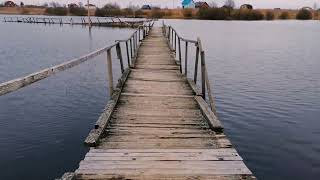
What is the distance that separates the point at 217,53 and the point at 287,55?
5938mm

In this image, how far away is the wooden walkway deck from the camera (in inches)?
206

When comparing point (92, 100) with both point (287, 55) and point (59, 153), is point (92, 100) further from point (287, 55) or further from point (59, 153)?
point (287, 55)

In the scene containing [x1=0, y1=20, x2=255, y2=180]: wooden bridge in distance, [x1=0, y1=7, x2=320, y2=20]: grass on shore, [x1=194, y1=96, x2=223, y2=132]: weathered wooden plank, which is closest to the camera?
[x1=0, y1=20, x2=255, y2=180]: wooden bridge in distance

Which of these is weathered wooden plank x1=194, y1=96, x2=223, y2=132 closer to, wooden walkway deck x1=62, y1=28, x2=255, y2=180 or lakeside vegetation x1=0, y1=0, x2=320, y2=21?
wooden walkway deck x1=62, y1=28, x2=255, y2=180

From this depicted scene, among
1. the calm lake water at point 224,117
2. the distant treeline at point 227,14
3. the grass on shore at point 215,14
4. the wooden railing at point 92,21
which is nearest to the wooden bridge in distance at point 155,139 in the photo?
the calm lake water at point 224,117

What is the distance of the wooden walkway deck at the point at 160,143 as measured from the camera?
5.23 meters

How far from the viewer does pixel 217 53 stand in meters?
33.0

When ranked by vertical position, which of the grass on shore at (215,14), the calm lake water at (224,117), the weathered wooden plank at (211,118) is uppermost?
the grass on shore at (215,14)

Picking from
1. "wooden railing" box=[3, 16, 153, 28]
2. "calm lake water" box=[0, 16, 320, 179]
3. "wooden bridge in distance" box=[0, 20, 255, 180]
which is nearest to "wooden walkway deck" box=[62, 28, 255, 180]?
"wooden bridge in distance" box=[0, 20, 255, 180]

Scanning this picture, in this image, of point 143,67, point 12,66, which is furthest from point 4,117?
point 12,66

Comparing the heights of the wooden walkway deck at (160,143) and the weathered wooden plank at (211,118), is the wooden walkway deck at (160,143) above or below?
below

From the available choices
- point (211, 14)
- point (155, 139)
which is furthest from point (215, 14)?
point (155, 139)

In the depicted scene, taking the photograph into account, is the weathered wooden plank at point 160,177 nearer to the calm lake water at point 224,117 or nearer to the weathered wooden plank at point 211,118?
the weathered wooden plank at point 211,118

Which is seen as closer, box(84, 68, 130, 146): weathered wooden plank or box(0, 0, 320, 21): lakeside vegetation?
box(84, 68, 130, 146): weathered wooden plank
